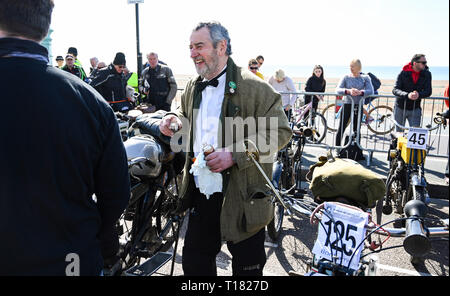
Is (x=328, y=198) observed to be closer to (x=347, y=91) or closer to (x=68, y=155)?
(x=68, y=155)

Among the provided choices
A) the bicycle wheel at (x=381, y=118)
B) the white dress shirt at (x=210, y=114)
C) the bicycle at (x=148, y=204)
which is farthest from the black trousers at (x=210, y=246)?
the bicycle wheel at (x=381, y=118)

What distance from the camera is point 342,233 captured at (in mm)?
1845

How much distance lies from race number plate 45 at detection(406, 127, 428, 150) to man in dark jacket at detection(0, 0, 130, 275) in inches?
164

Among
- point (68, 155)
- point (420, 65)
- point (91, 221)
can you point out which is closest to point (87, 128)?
point (68, 155)

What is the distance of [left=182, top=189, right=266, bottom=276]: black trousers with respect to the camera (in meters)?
2.47

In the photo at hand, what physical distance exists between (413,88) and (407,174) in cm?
290

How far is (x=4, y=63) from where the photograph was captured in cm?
139

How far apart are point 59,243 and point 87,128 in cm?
46

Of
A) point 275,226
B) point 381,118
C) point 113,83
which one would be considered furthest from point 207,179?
point 381,118

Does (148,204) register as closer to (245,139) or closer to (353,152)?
(245,139)

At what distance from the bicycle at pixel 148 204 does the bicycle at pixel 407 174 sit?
242cm

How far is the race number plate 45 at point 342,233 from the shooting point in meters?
1.82

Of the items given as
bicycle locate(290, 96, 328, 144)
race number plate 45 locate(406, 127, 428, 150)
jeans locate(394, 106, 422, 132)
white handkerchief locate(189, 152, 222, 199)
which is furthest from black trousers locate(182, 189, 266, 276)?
jeans locate(394, 106, 422, 132)

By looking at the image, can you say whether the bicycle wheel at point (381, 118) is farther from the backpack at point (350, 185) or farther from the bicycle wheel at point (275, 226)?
the backpack at point (350, 185)
